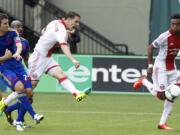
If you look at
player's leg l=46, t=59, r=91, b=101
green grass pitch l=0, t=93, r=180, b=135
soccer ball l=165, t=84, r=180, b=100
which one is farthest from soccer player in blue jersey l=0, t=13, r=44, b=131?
soccer ball l=165, t=84, r=180, b=100

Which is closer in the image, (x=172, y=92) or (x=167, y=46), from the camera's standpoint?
(x=172, y=92)

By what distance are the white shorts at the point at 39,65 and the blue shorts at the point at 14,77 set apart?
395mm

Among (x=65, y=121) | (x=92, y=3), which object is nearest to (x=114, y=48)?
(x=92, y=3)

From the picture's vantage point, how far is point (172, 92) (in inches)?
376

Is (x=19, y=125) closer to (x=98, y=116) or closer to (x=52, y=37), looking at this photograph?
(x=52, y=37)

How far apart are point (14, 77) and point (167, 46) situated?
8.26ft

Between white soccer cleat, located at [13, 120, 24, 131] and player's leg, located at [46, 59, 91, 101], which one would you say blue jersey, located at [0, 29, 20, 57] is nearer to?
player's leg, located at [46, 59, 91, 101]

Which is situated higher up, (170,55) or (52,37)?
(52,37)

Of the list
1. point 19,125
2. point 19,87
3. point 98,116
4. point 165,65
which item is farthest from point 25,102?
point 98,116

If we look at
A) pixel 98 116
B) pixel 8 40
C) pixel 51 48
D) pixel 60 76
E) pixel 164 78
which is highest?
pixel 8 40

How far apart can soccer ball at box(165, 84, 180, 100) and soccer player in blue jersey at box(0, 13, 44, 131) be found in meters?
1.97

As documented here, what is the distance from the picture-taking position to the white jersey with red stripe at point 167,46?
33.3 feet

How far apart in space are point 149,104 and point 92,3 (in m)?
7.36

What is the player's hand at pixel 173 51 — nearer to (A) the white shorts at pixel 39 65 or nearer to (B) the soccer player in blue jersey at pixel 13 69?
(A) the white shorts at pixel 39 65
